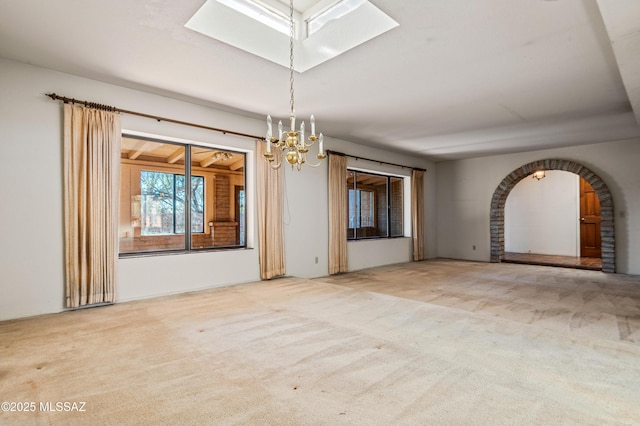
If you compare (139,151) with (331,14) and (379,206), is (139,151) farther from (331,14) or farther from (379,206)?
(379,206)

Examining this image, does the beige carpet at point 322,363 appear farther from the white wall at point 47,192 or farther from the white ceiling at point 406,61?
the white ceiling at point 406,61

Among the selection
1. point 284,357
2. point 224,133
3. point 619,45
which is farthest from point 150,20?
point 619,45

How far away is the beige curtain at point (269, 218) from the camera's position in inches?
202

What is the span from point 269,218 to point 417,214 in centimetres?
460

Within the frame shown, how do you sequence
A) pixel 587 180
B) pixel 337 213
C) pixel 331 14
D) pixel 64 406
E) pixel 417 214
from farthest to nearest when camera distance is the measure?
pixel 417 214
pixel 587 180
pixel 337 213
pixel 331 14
pixel 64 406

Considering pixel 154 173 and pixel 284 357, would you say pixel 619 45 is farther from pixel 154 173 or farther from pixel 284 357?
pixel 154 173

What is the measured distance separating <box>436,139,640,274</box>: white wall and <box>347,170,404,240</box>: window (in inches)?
60.5

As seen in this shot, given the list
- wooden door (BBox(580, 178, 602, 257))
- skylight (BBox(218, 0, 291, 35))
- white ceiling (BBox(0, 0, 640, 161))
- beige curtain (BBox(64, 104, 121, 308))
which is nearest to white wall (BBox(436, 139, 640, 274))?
white ceiling (BBox(0, 0, 640, 161))

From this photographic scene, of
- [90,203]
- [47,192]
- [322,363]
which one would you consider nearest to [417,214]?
[322,363]

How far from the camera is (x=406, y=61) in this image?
329 centimetres

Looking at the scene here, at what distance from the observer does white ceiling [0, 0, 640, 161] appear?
250 centimetres

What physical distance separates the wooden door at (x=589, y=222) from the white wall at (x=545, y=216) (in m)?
0.11

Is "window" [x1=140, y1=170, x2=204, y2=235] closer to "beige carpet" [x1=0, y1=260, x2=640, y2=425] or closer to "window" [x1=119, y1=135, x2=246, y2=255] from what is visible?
"window" [x1=119, y1=135, x2=246, y2=255]

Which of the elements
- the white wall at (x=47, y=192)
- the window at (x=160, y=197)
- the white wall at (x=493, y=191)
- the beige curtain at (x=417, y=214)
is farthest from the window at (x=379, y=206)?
the white wall at (x=47, y=192)
